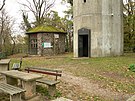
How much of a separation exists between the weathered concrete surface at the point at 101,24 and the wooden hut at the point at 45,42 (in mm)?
7349

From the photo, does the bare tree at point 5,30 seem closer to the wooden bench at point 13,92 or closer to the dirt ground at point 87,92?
the dirt ground at point 87,92

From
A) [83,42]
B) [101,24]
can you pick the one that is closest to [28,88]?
[101,24]

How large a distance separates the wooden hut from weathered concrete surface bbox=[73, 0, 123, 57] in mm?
7349

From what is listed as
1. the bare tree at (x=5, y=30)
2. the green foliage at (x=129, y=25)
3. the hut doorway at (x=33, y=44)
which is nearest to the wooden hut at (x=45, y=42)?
the hut doorway at (x=33, y=44)

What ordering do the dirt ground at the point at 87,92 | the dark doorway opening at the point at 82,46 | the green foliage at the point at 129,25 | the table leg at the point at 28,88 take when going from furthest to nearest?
the green foliage at the point at 129,25 → the dark doorway opening at the point at 82,46 → the dirt ground at the point at 87,92 → the table leg at the point at 28,88

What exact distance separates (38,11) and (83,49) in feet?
54.2

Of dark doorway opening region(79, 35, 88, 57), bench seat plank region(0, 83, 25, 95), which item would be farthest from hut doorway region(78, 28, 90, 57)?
bench seat plank region(0, 83, 25, 95)

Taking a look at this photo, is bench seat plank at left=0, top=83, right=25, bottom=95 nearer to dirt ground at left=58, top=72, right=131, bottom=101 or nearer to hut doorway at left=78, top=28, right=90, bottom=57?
dirt ground at left=58, top=72, right=131, bottom=101

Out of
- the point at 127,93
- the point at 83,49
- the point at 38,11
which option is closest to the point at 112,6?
the point at 83,49

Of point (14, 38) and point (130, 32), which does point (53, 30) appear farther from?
point (130, 32)

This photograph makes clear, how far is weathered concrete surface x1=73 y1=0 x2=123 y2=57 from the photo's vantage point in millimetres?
15852

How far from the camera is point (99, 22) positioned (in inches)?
625

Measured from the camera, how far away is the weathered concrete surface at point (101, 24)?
1585cm

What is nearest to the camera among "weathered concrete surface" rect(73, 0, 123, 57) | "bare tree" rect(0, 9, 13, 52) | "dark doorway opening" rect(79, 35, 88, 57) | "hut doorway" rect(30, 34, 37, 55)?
"weathered concrete surface" rect(73, 0, 123, 57)
